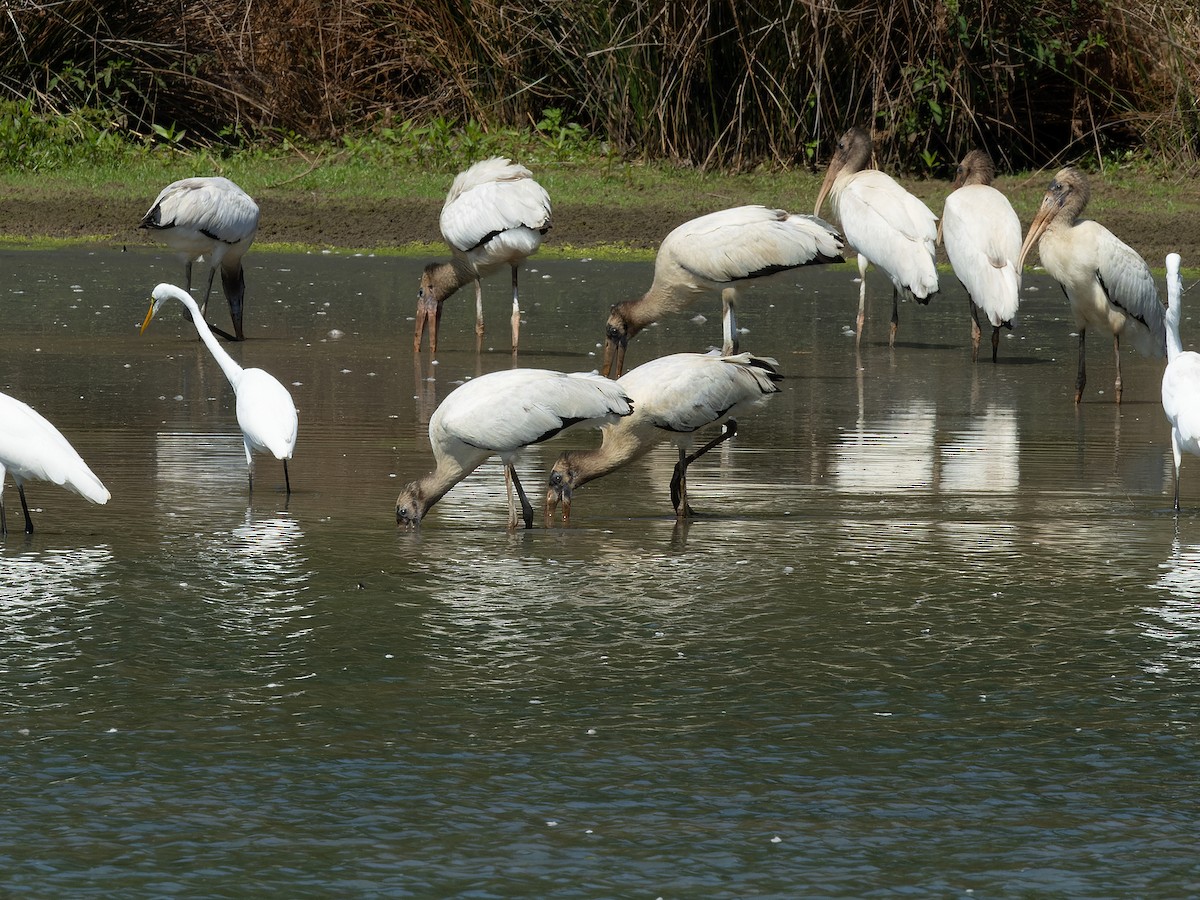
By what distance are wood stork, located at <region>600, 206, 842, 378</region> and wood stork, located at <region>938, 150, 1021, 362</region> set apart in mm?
1014

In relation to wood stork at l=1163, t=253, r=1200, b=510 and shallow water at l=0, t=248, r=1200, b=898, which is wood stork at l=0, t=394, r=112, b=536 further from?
wood stork at l=1163, t=253, r=1200, b=510

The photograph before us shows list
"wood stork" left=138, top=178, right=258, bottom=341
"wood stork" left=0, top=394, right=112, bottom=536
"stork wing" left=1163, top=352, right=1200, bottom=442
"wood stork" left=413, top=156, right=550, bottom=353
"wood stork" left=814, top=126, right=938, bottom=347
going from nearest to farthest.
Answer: "wood stork" left=0, top=394, right=112, bottom=536, "stork wing" left=1163, top=352, right=1200, bottom=442, "wood stork" left=814, top=126, right=938, bottom=347, "wood stork" left=413, top=156, right=550, bottom=353, "wood stork" left=138, top=178, right=258, bottom=341

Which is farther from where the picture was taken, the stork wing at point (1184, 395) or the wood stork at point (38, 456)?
the stork wing at point (1184, 395)

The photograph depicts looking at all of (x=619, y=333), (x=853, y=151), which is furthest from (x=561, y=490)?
(x=853, y=151)

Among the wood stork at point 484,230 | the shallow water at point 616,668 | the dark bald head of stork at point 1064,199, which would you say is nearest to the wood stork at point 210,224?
the wood stork at point 484,230

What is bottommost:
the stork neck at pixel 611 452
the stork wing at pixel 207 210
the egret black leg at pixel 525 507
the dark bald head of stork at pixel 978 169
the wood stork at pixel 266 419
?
the egret black leg at pixel 525 507

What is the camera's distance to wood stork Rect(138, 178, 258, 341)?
1309cm

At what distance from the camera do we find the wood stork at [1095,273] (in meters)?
10.6

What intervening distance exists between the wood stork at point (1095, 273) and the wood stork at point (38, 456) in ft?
18.6

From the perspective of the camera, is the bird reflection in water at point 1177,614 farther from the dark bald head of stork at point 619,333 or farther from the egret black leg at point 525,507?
the dark bald head of stork at point 619,333

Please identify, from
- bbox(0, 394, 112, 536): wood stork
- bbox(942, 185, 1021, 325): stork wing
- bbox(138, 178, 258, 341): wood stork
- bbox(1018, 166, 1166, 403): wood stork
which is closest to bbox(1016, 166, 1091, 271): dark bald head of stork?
bbox(1018, 166, 1166, 403): wood stork

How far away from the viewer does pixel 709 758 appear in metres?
4.34

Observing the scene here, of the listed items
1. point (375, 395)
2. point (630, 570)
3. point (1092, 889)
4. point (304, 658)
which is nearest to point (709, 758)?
point (1092, 889)

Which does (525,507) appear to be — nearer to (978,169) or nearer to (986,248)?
(986,248)
